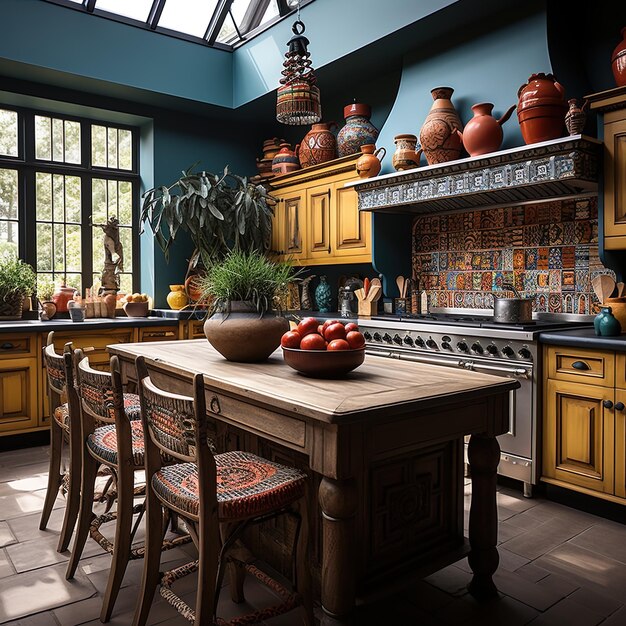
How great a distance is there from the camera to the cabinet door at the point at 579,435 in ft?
10.1

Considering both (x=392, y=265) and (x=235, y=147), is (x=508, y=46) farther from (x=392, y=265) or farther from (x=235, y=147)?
(x=235, y=147)

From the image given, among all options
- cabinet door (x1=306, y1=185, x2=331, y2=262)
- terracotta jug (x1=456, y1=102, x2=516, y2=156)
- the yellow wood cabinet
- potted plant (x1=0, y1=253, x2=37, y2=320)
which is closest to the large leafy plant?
the yellow wood cabinet

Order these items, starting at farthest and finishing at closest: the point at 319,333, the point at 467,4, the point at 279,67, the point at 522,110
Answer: the point at 279,67 < the point at 467,4 < the point at 522,110 < the point at 319,333

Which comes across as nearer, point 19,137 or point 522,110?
point 522,110

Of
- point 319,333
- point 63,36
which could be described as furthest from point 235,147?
point 319,333

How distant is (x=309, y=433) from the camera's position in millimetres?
1754

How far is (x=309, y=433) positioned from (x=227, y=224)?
402 centimetres

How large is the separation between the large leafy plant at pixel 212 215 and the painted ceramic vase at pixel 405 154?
5.17 ft

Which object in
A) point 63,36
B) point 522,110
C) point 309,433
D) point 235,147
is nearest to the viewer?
point 309,433

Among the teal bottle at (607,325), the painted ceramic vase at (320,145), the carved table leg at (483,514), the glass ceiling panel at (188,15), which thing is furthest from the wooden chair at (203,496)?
the glass ceiling panel at (188,15)

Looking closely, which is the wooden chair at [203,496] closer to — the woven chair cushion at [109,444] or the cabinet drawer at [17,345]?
the woven chair cushion at [109,444]

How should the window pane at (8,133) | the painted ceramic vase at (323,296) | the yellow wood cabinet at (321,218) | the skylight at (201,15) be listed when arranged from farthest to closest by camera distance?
the painted ceramic vase at (323,296) < the window pane at (8,133) < the skylight at (201,15) < the yellow wood cabinet at (321,218)

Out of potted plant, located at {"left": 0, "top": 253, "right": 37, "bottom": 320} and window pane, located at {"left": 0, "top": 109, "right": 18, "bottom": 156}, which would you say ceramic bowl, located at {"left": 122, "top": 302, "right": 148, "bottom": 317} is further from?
window pane, located at {"left": 0, "top": 109, "right": 18, "bottom": 156}

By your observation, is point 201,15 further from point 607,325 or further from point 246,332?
point 607,325
